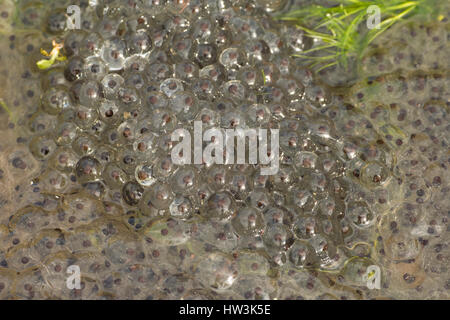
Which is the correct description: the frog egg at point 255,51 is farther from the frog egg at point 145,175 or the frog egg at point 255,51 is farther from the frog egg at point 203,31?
the frog egg at point 145,175

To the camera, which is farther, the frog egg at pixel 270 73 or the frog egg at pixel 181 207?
the frog egg at pixel 270 73

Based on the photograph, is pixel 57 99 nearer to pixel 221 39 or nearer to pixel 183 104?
pixel 183 104

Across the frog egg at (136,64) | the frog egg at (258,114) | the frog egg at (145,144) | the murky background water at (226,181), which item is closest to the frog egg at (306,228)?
the murky background water at (226,181)

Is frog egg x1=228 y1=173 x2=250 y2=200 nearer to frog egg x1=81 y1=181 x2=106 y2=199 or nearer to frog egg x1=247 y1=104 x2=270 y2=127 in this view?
frog egg x1=247 y1=104 x2=270 y2=127

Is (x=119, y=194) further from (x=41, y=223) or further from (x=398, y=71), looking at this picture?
(x=398, y=71)

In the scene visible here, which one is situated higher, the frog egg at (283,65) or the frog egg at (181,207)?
the frog egg at (283,65)

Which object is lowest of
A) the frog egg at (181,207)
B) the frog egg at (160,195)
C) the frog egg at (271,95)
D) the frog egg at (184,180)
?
the frog egg at (181,207)

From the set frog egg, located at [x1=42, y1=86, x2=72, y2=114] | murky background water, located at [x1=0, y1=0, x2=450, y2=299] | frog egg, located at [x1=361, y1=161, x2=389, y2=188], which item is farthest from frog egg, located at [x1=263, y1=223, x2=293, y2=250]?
frog egg, located at [x1=42, y1=86, x2=72, y2=114]
